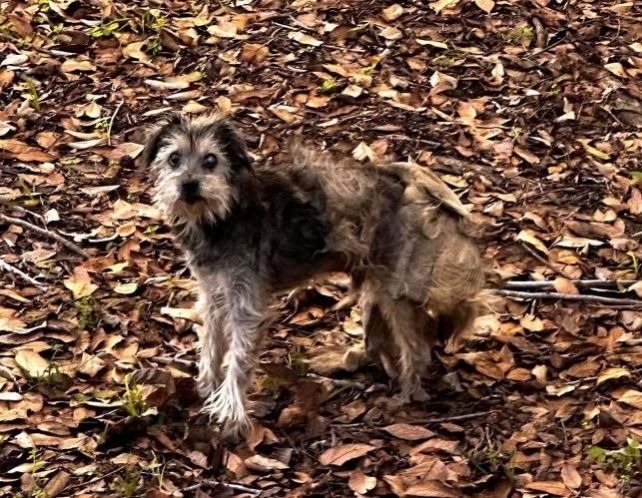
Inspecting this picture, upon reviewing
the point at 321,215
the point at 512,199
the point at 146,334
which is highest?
the point at 321,215

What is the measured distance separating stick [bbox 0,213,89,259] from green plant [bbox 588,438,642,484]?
3.51 meters

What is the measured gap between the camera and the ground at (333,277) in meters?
5.37

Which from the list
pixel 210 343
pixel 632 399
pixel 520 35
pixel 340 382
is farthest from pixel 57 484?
pixel 520 35

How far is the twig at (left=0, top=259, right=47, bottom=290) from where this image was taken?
262 inches

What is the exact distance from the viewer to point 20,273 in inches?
265

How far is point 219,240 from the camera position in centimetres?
568

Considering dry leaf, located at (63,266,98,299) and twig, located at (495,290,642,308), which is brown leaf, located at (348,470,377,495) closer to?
twig, located at (495,290,642,308)

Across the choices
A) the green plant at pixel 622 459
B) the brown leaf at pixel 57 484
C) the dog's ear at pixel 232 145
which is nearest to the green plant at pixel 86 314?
the brown leaf at pixel 57 484

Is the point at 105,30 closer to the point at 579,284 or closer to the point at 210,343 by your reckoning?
the point at 210,343

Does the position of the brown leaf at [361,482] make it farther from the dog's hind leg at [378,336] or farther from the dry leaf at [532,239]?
the dry leaf at [532,239]

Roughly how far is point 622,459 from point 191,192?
2.53 metres

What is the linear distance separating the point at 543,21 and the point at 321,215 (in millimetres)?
4439

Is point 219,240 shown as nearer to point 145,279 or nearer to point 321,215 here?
point 321,215

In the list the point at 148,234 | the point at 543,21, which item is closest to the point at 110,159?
the point at 148,234
